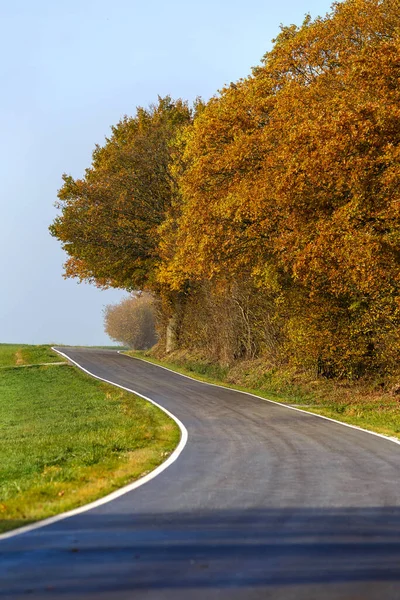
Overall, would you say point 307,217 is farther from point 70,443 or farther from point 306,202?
point 70,443

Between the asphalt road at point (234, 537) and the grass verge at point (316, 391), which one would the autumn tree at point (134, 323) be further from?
the asphalt road at point (234, 537)

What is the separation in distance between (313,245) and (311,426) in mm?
5146

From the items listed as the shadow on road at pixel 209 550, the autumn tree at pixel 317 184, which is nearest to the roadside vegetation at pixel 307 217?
the autumn tree at pixel 317 184

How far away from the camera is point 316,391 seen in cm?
3059

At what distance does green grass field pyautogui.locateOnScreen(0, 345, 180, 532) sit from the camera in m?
10.5

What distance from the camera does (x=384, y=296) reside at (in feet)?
80.8

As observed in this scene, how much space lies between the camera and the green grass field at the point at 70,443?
34.4 ft

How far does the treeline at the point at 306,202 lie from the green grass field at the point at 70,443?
6.67 metres

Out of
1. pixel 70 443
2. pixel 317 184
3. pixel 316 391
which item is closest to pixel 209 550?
pixel 70 443

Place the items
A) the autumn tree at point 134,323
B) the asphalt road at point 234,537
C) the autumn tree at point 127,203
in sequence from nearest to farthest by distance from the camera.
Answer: the asphalt road at point 234,537 < the autumn tree at point 127,203 < the autumn tree at point 134,323

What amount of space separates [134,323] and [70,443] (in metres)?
65.0

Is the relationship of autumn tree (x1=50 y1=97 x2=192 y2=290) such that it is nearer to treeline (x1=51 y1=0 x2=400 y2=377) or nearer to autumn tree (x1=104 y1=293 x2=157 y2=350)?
treeline (x1=51 y1=0 x2=400 y2=377)

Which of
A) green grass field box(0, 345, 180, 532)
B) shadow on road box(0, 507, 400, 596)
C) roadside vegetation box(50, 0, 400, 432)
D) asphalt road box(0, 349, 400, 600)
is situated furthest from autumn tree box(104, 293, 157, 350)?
shadow on road box(0, 507, 400, 596)

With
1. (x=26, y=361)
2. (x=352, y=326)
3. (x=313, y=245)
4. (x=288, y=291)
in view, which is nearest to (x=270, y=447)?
(x=313, y=245)
